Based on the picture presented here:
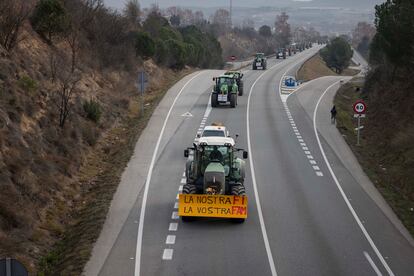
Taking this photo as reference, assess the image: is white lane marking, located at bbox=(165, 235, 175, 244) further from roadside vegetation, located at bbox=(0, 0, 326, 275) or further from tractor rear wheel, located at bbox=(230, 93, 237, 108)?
tractor rear wheel, located at bbox=(230, 93, 237, 108)

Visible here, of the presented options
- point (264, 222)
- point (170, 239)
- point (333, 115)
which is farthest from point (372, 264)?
point (333, 115)

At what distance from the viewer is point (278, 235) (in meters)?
20.0

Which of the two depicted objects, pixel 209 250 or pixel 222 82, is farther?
pixel 222 82

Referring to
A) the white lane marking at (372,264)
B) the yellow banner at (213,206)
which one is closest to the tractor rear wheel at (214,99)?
the yellow banner at (213,206)

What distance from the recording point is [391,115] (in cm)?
3975

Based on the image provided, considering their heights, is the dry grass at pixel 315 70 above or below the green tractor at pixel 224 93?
below

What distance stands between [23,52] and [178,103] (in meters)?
14.9

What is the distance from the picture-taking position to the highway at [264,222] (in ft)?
58.0

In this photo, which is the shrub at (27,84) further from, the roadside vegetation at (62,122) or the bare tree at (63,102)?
the bare tree at (63,102)

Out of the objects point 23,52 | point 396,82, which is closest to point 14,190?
point 23,52

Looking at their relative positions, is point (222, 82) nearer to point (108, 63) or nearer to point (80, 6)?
point (108, 63)

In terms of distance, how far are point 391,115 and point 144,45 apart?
23342 millimetres

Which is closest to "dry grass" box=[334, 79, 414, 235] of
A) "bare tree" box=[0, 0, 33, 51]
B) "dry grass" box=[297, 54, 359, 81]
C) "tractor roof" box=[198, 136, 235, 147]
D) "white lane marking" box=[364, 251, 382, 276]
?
"white lane marking" box=[364, 251, 382, 276]

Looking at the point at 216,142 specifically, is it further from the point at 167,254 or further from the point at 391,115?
the point at 391,115
